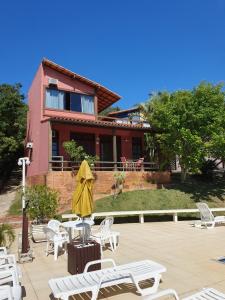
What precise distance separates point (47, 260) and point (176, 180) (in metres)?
16.9

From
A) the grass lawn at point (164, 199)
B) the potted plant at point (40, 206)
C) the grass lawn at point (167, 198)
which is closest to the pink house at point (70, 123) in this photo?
the grass lawn at point (164, 199)

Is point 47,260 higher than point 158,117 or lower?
lower

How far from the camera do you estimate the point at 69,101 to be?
23234 millimetres

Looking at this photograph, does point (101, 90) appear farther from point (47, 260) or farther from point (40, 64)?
point (47, 260)

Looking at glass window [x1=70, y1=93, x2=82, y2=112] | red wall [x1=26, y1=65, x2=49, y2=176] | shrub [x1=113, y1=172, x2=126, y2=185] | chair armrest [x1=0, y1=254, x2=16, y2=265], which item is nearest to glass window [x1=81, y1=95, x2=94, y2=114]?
glass window [x1=70, y1=93, x2=82, y2=112]

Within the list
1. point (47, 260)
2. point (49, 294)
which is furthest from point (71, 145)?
point (49, 294)

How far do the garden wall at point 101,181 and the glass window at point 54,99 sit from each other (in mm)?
5696

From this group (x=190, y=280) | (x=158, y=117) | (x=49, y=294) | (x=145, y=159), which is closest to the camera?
(x=49, y=294)

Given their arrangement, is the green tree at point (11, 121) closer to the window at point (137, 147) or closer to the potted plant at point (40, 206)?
the window at point (137, 147)

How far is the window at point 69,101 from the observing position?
22286mm

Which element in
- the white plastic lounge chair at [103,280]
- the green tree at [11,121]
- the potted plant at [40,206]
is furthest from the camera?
the green tree at [11,121]

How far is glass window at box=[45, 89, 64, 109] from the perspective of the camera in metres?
22.1

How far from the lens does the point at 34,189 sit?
12227 mm

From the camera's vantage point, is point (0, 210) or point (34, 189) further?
point (0, 210)
